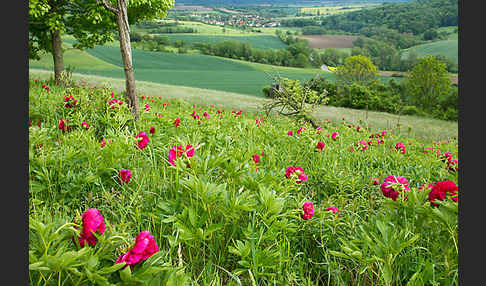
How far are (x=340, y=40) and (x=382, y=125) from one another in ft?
192

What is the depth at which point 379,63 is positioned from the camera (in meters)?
62.0

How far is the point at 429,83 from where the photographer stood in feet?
115

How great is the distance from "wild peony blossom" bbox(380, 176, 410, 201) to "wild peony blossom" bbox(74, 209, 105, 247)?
1.58 m

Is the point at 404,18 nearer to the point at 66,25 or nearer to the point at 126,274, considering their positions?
the point at 66,25

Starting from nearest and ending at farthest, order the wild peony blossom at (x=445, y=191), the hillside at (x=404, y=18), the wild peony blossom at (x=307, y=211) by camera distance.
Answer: the wild peony blossom at (x=445, y=191) < the wild peony blossom at (x=307, y=211) < the hillside at (x=404, y=18)

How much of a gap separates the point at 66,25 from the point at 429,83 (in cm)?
3852

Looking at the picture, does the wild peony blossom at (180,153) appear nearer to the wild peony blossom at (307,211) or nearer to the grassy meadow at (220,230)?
the grassy meadow at (220,230)

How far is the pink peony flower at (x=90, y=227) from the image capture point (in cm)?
117

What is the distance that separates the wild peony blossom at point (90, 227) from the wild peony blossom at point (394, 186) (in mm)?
1584

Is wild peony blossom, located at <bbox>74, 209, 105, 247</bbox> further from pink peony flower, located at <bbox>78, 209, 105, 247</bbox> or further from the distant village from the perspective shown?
the distant village

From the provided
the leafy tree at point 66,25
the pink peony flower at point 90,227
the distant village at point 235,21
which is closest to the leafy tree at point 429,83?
the leafy tree at point 66,25

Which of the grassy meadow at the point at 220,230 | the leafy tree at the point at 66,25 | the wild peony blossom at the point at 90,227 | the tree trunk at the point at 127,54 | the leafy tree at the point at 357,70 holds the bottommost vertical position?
the grassy meadow at the point at 220,230

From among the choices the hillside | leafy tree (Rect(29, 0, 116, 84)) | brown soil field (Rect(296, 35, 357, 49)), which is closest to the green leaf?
leafy tree (Rect(29, 0, 116, 84))

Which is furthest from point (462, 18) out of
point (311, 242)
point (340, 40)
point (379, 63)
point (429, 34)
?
point (429, 34)
